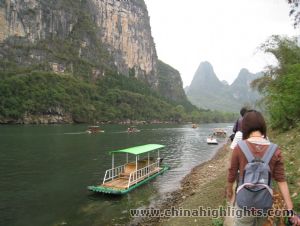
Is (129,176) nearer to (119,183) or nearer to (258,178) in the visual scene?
(119,183)

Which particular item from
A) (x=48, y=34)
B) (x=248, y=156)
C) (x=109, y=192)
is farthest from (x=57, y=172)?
(x=48, y=34)

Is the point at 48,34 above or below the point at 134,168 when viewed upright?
above

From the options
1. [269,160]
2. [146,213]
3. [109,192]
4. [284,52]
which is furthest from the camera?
[284,52]

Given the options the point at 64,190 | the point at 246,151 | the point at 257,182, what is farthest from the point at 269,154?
the point at 64,190

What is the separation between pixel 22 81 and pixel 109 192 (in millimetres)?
133106

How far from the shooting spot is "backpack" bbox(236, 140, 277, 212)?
4.58 meters

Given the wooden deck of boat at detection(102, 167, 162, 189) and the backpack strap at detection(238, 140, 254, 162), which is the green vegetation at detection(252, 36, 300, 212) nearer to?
the wooden deck of boat at detection(102, 167, 162, 189)

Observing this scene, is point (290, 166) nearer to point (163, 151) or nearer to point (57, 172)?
point (57, 172)

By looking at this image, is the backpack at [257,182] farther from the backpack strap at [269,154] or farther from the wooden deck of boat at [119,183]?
the wooden deck of boat at [119,183]

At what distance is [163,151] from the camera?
1949 inches

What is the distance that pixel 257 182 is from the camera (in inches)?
180

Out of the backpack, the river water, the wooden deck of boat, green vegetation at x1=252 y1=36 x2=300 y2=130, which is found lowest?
the river water

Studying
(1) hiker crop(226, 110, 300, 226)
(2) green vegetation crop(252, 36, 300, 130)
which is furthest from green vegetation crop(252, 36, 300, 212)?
(1) hiker crop(226, 110, 300, 226)

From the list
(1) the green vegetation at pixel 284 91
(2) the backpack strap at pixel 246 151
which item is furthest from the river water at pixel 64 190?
(2) the backpack strap at pixel 246 151
